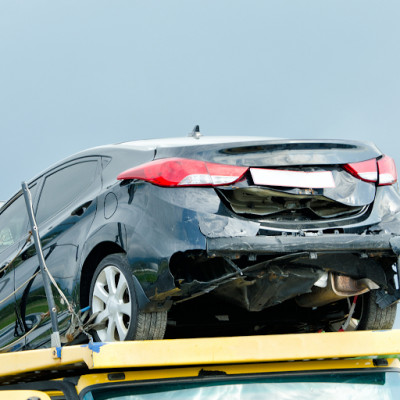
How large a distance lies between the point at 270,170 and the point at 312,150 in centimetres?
33

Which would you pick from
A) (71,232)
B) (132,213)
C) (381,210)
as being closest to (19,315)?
(71,232)

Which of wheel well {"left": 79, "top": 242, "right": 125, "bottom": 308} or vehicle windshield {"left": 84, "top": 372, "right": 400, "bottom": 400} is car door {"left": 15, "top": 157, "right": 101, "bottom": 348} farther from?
vehicle windshield {"left": 84, "top": 372, "right": 400, "bottom": 400}

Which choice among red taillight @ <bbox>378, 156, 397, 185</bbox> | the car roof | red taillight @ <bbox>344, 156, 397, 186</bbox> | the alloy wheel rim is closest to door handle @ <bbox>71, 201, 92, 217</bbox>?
the car roof

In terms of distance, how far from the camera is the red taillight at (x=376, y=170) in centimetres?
513

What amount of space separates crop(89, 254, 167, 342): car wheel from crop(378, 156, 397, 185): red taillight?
1.59 meters

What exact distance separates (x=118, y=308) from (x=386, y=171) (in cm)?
186

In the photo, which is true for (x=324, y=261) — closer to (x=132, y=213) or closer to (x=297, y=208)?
(x=297, y=208)

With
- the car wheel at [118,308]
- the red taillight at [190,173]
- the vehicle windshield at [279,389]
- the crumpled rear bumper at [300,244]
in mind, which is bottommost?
the vehicle windshield at [279,389]

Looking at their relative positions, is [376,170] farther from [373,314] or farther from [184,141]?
[184,141]

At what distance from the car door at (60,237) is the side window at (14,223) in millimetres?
335

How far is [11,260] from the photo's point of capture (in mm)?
6352

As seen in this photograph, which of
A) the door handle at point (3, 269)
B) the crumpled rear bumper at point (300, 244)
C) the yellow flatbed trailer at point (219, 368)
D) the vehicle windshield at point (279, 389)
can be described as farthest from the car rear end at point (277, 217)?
the door handle at point (3, 269)

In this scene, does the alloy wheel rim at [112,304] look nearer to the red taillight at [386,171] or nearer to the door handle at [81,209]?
the door handle at [81,209]

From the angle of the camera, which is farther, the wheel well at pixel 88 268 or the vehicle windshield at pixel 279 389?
the wheel well at pixel 88 268
